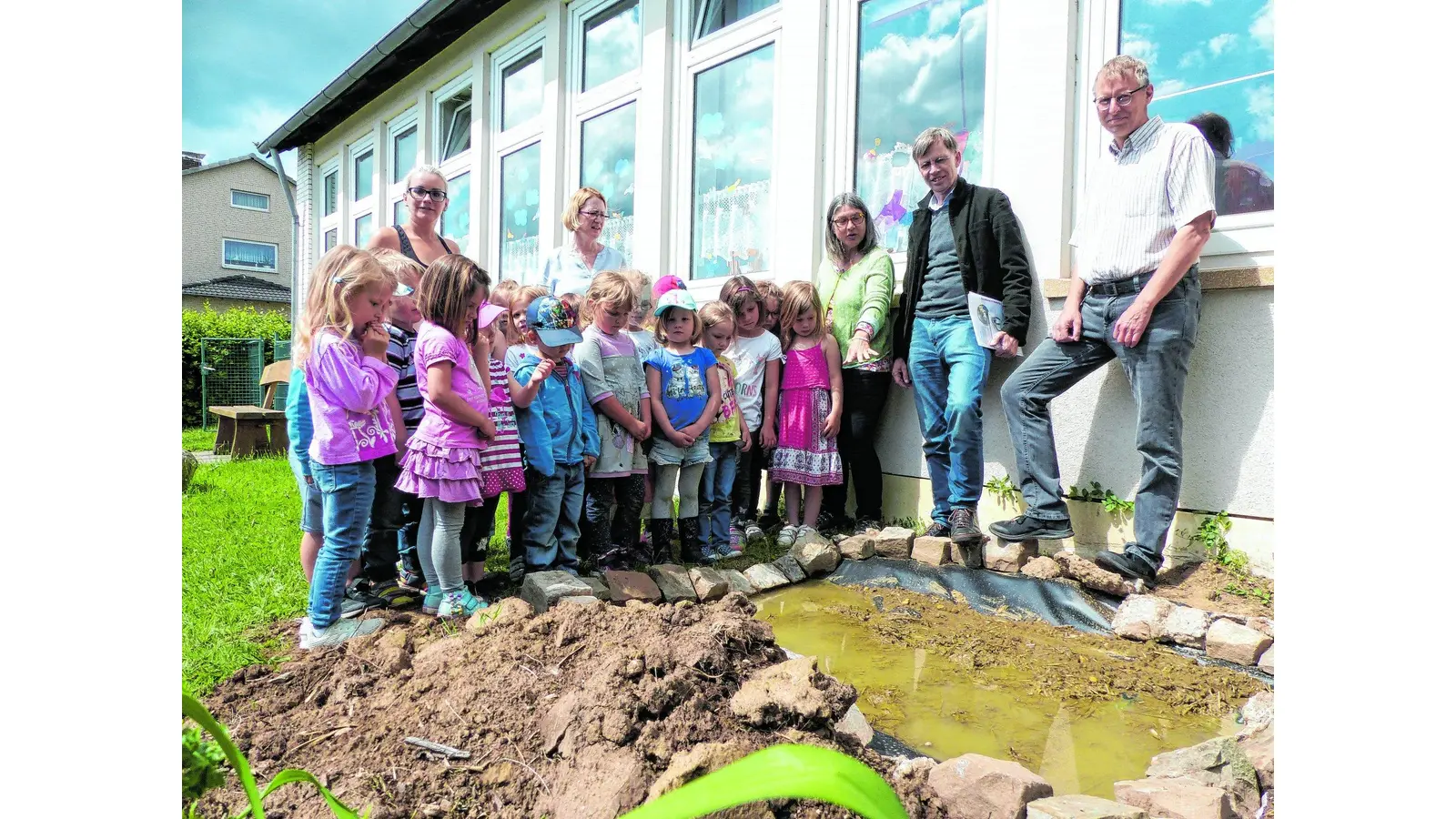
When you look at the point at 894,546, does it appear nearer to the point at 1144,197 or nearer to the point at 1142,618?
the point at 1142,618

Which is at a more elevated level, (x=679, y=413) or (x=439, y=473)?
(x=679, y=413)

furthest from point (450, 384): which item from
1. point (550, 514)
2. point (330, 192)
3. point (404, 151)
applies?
point (330, 192)

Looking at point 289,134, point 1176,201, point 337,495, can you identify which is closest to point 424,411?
point 337,495

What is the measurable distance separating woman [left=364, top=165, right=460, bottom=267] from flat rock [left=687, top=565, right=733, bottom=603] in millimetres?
2037

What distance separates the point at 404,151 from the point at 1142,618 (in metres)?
12.2

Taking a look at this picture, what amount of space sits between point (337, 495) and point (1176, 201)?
365cm

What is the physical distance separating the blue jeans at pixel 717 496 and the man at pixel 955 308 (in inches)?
44.1

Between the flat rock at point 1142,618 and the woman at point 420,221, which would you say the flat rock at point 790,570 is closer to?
the flat rock at point 1142,618

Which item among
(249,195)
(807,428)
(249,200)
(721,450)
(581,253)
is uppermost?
(249,195)

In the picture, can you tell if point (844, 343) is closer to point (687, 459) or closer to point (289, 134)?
point (687, 459)

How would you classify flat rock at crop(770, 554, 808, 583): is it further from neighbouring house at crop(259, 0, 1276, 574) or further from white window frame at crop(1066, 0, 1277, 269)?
white window frame at crop(1066, 0, 1277, 269)

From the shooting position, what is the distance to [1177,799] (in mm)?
1591

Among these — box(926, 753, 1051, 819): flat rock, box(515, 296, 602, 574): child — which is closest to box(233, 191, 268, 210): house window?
box(515, 296, 602, 574): child

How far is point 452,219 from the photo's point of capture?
11305 mm
